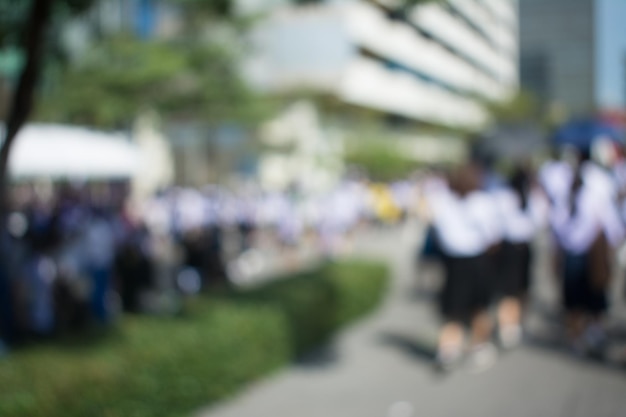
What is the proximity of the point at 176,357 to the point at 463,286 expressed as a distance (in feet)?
8.22

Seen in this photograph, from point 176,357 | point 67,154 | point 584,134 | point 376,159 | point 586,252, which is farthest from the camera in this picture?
point 376,159

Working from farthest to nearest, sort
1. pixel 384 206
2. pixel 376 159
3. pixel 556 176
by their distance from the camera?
pixel 376 159
pixel 384 206
pixel 556 176

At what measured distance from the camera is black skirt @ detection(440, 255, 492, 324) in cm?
562

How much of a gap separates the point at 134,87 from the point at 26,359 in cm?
1254

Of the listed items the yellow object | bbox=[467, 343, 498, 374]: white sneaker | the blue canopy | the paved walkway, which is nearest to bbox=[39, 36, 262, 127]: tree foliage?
the yellow object

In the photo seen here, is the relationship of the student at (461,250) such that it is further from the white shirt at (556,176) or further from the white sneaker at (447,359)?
the white shirt at (556,176)

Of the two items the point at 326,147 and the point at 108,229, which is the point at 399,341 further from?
the point at 326,147

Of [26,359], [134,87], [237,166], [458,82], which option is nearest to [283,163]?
[237,166]

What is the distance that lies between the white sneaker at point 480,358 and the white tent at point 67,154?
7.15m

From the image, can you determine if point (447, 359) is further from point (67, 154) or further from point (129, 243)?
point (67, 154)

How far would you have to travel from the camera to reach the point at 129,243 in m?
8.67

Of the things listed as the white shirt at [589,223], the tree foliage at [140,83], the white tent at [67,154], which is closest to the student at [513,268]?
the white shirt at [589,223]

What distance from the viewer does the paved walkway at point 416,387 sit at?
466 centimetres

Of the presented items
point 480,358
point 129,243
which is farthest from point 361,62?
point 480,358
